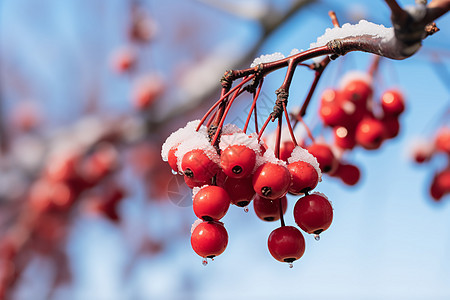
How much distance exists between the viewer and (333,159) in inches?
53.8

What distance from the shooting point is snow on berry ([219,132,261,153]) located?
942 mm

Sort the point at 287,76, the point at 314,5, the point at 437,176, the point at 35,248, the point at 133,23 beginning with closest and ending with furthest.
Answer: the point at 287,76 < the point at 437,176 < the point at 314,5 < the point at 133,23 < the point at 35,248

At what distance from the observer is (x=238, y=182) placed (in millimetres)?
1019

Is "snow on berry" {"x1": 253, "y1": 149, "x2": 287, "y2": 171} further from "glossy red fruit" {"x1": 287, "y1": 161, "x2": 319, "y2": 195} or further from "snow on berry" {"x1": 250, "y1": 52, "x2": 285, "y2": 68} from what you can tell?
"snow on berry" {"x1": 250, "y1": 52, "x2": 285, "y2": 68}

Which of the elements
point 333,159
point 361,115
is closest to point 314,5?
point 361,115

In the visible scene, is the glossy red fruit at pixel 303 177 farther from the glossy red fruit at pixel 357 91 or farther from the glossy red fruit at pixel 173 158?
the glossy red fruit at pixel 357 91

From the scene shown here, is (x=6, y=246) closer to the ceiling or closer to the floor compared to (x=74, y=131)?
closer to the floor

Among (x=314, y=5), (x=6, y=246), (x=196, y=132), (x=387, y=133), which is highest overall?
(x=314, y=5)

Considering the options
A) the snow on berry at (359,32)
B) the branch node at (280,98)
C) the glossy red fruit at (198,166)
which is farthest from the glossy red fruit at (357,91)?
the glossy red fruit at (198,166)

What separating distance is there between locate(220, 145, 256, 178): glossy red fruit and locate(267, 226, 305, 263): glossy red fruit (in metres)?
0.18

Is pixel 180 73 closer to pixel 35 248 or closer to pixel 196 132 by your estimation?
pixel 35 248

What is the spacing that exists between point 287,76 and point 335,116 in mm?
709

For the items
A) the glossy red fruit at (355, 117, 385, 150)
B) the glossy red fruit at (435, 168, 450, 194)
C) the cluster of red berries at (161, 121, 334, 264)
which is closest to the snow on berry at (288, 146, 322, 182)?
the cluster of red berries at (161, 121, 334, 264)

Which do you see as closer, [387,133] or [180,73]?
[387,133]
